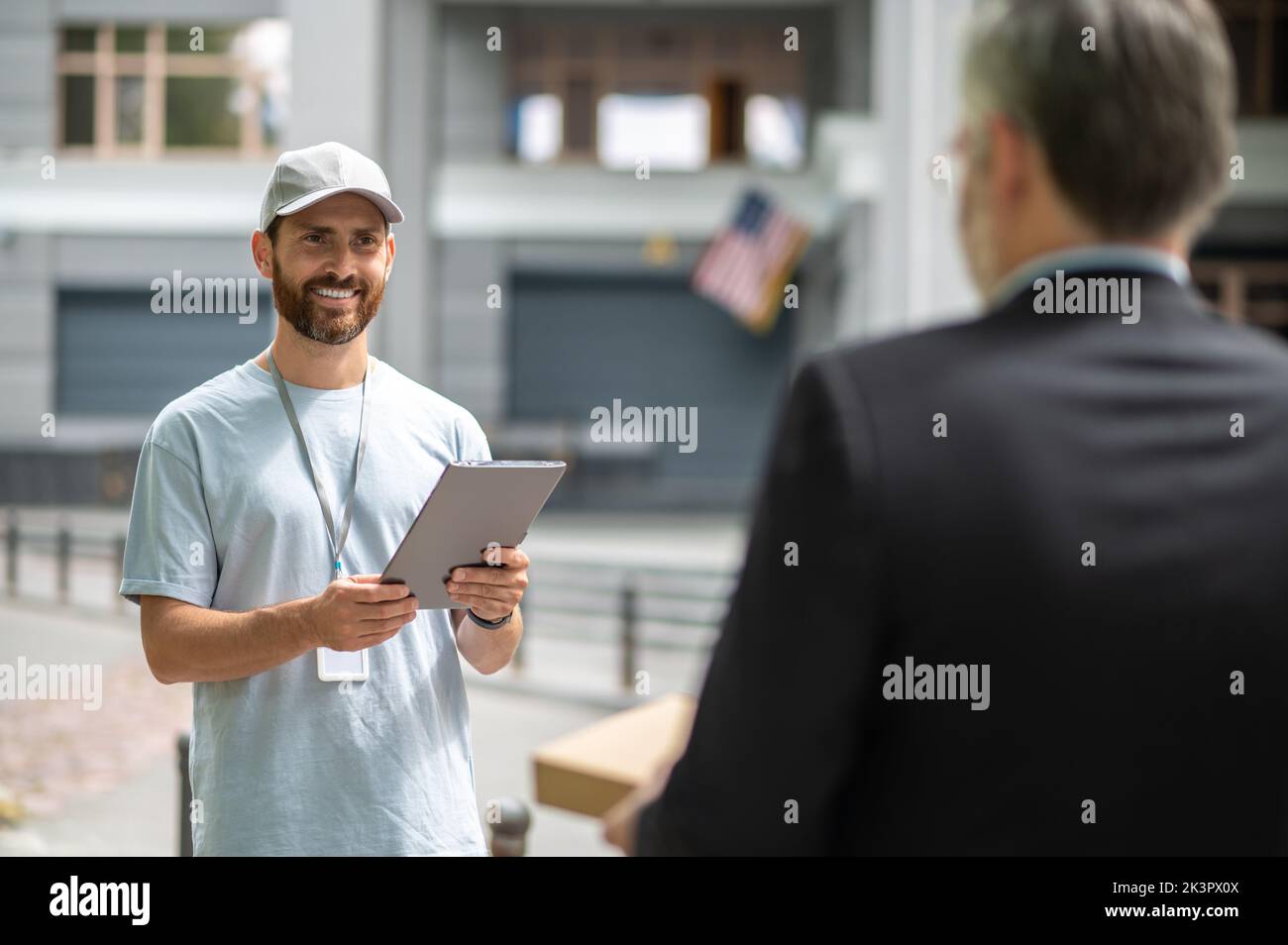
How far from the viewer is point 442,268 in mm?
22266

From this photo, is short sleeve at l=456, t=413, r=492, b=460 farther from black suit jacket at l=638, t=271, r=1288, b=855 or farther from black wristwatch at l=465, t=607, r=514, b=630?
black suit jacket at l=638, t=271, r=1288, b=855

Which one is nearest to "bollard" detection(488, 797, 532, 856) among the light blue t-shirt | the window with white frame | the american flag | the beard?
the light blue t-shirt

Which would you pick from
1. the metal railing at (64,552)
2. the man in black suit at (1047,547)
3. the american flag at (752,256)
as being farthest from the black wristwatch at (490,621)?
the american flag at (752,256)

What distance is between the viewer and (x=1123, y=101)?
42.2 inches

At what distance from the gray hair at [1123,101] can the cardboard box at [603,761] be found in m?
1.70

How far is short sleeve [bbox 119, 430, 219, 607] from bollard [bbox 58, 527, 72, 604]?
10.8 metres

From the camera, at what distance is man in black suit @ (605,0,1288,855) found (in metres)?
0.99

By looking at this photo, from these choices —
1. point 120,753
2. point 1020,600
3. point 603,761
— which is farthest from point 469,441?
point 120,753

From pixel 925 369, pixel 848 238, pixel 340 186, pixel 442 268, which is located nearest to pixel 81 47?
pixel 442 268

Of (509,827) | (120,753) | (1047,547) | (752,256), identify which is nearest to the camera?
(1047,547)

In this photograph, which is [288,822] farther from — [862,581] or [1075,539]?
[1075,539]

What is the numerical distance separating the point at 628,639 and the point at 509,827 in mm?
5636

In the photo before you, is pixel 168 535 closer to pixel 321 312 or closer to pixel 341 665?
pixel 341 665

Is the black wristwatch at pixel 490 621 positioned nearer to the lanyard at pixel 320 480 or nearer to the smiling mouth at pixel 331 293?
the lanyard at pixel 320 480
